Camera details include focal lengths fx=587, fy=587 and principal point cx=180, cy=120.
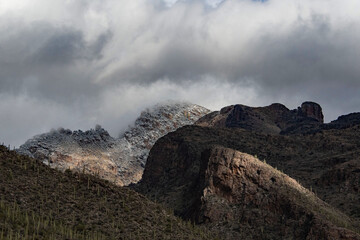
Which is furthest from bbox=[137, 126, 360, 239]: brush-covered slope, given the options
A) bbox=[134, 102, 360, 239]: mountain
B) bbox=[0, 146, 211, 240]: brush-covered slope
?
bbox=[0, 146, 211, 240]: brush-covered slope

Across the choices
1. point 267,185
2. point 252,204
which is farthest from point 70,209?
point 267,185

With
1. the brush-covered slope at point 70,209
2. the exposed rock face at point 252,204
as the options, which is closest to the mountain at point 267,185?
the exposed rock face at point 252,204

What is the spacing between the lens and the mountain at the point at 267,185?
97581 mm

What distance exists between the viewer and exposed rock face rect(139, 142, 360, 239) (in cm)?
9481

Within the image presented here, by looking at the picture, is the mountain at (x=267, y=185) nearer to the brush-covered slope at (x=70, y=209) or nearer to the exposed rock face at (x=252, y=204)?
the exposed rock face at (x=252, y=204)

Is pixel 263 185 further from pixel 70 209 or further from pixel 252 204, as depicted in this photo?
pixel 70 209

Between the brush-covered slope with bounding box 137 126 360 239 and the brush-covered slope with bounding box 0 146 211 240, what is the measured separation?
99.0 ft

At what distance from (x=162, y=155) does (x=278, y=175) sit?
2920 inches

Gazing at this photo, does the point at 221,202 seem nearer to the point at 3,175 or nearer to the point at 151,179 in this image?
the point at 3,175

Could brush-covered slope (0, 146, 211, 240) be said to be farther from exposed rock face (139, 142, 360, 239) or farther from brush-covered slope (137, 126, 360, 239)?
brush-covered slope (137, 126, 360, 239)

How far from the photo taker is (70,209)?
58.7m

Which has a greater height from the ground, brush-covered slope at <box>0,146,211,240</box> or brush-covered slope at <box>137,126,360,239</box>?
brush-covered slope at <box>137,126,360,239</box>

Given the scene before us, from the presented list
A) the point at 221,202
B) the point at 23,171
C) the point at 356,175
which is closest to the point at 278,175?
the point at 221,202

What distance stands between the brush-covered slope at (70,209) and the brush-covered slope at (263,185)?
3017 centimetres
